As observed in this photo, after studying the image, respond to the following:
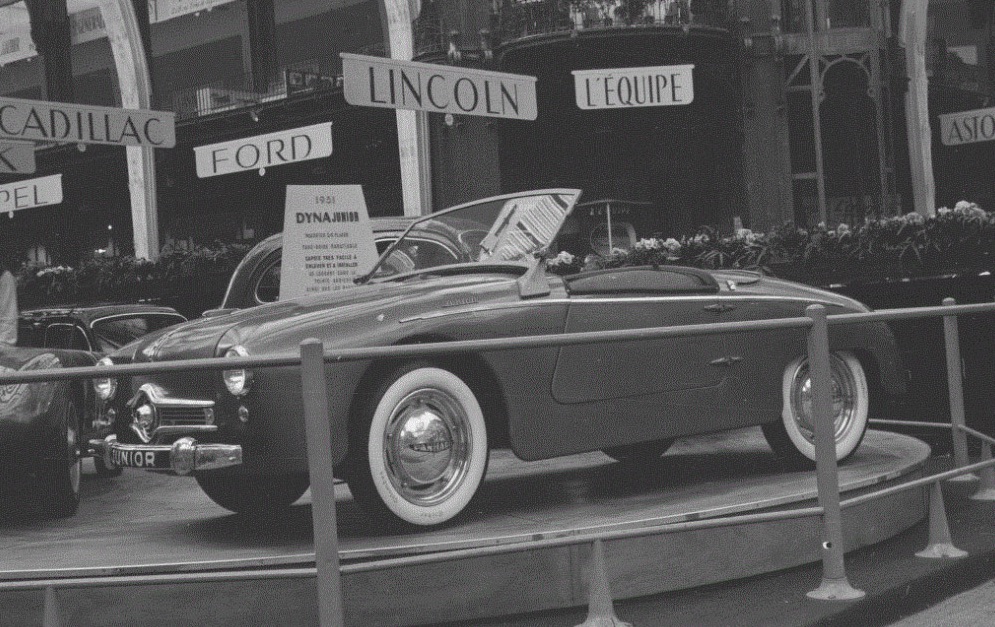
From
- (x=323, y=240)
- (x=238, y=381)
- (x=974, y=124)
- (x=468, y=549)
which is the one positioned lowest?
(x=468, y=549)

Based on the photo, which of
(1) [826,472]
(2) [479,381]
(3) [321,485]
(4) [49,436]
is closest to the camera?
(3) [321,485]

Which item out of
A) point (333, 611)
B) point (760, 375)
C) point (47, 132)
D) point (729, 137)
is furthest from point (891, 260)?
point (729, 137)

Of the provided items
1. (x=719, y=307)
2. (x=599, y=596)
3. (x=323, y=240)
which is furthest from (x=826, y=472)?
(x=323, y=240)

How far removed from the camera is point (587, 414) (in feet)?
17.0

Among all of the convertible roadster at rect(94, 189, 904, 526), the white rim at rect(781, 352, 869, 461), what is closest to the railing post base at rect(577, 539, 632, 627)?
the convertible roadster at rect(94, 189, 904, 526)

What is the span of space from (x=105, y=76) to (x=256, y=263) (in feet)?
102

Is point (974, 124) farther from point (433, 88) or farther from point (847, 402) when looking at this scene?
point (847, 402)

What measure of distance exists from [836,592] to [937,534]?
1.09m

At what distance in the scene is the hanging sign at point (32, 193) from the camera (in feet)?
56.5

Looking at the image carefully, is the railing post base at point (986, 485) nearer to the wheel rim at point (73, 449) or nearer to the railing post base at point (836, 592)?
the railing post base at point (836, 592)

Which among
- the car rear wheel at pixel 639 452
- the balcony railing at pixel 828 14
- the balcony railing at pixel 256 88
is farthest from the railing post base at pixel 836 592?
the balcony railing at pixel 256 88

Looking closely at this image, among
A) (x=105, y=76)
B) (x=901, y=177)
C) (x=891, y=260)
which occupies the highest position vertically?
(x=105, y=76)

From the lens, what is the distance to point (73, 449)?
A: 400 centimetres

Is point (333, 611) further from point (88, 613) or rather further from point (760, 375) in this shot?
point (760, 375)
